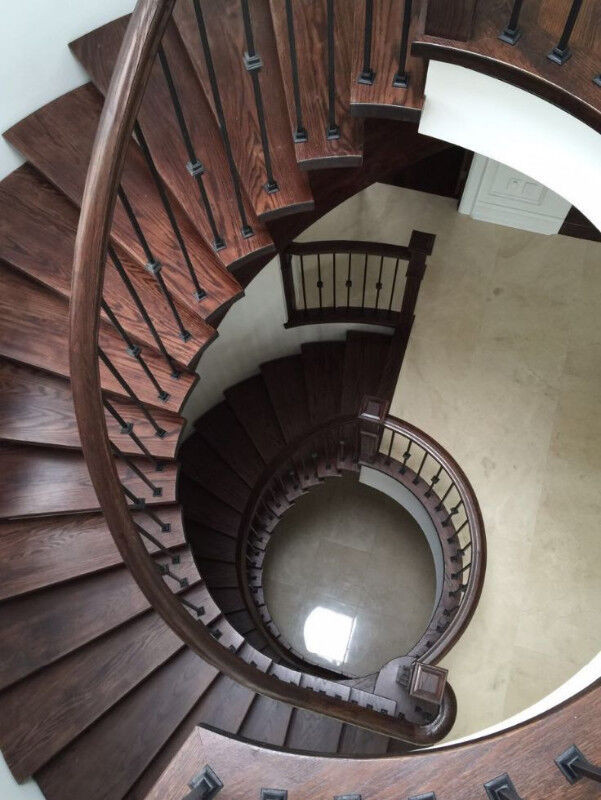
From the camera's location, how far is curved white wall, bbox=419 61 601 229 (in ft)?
7.27

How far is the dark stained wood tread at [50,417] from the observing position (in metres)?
2.93

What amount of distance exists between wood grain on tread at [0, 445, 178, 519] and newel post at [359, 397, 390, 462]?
76.5 inches

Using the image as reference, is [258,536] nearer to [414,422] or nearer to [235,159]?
[414,422]

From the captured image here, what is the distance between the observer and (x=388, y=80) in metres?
2.32

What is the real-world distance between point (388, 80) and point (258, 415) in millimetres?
3463

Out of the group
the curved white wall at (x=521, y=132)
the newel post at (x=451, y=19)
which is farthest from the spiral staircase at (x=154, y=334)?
the newel post at (x=451, y=19)

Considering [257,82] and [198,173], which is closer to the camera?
[257,82]

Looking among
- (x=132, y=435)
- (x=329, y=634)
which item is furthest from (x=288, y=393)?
(x=132, y=435)

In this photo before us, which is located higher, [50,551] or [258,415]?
[258,415]

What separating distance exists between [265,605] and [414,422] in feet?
7.29

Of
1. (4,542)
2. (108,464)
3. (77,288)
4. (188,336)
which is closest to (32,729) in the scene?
(4,542)

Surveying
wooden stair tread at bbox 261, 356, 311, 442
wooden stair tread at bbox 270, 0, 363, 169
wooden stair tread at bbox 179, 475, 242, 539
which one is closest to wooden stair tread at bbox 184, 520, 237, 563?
wooden stair tread at bbox 179, 475, 242, 539

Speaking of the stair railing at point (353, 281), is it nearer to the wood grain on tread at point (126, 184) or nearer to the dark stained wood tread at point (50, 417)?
the wood grain on tread at point (126, 184)

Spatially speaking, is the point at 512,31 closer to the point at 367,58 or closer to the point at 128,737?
the point at 367,58
